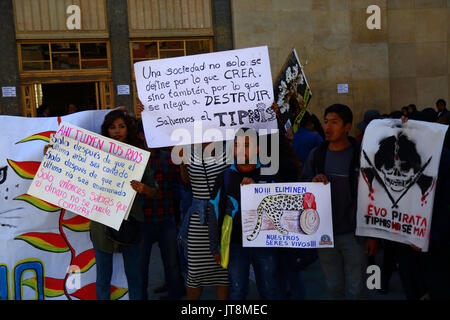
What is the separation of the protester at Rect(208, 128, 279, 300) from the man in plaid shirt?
36.1 inches

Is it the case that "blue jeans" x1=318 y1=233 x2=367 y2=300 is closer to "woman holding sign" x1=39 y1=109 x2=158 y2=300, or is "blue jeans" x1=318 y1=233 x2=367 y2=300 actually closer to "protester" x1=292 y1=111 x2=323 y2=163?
"woman holding sign" x1=39 y1=109 x2=158 y2=300

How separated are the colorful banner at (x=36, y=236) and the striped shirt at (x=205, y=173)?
973 millimetres

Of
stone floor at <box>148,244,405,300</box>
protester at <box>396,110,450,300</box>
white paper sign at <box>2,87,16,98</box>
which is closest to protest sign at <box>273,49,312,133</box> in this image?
protester at <box>396,110,450,300</box>

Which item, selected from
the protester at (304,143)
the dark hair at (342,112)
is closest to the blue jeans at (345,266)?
the dark hair at (342,112)

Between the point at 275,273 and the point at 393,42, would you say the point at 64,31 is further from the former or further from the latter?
the point at 275,273

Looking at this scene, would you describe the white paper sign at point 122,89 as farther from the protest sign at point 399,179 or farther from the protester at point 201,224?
the protest sign at point 399,179

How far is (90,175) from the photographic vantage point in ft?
13.3

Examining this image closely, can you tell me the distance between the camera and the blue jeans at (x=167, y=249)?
186 inches

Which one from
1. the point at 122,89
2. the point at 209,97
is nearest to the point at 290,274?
the point at 209,97

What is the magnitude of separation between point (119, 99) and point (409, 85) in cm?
763

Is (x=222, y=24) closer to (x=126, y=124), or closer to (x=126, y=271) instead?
(x=126, y=124)

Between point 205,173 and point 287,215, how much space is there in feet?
2.67

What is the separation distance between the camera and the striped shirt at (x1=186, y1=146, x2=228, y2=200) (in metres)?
4.17
